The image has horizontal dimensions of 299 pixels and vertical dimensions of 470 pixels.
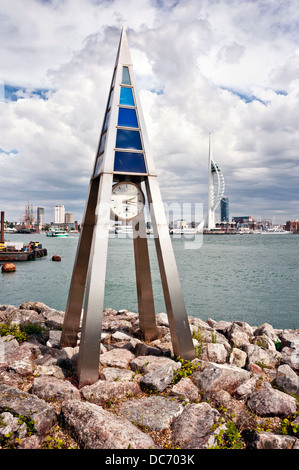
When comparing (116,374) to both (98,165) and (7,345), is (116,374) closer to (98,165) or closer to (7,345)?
(7,345)

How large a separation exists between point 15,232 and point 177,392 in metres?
181

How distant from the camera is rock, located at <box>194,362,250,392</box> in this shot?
18.4ft

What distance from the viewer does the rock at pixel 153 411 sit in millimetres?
4647

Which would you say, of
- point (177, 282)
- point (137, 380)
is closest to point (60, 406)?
point (137, 380)

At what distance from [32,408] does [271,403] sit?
3.42m

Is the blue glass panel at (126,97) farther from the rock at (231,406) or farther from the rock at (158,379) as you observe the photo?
the rock at (231,406)

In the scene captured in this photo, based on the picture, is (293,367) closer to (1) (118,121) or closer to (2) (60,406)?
(2) (60,406)

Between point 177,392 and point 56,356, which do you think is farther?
point 56,356

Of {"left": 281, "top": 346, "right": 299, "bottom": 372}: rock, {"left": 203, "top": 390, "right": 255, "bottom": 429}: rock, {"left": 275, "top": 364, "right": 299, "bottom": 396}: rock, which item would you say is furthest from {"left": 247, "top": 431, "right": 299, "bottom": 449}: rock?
{"left": 281, "top": 346, "right": 299, "bottom": 372}: rock

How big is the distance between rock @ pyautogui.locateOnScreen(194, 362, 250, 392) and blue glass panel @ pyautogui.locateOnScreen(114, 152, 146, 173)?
13.0ft

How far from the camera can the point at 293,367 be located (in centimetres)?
703

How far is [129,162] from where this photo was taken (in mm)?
6809

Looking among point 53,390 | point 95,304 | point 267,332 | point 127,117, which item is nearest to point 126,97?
point 127,117

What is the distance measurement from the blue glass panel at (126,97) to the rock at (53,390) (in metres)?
5.44
